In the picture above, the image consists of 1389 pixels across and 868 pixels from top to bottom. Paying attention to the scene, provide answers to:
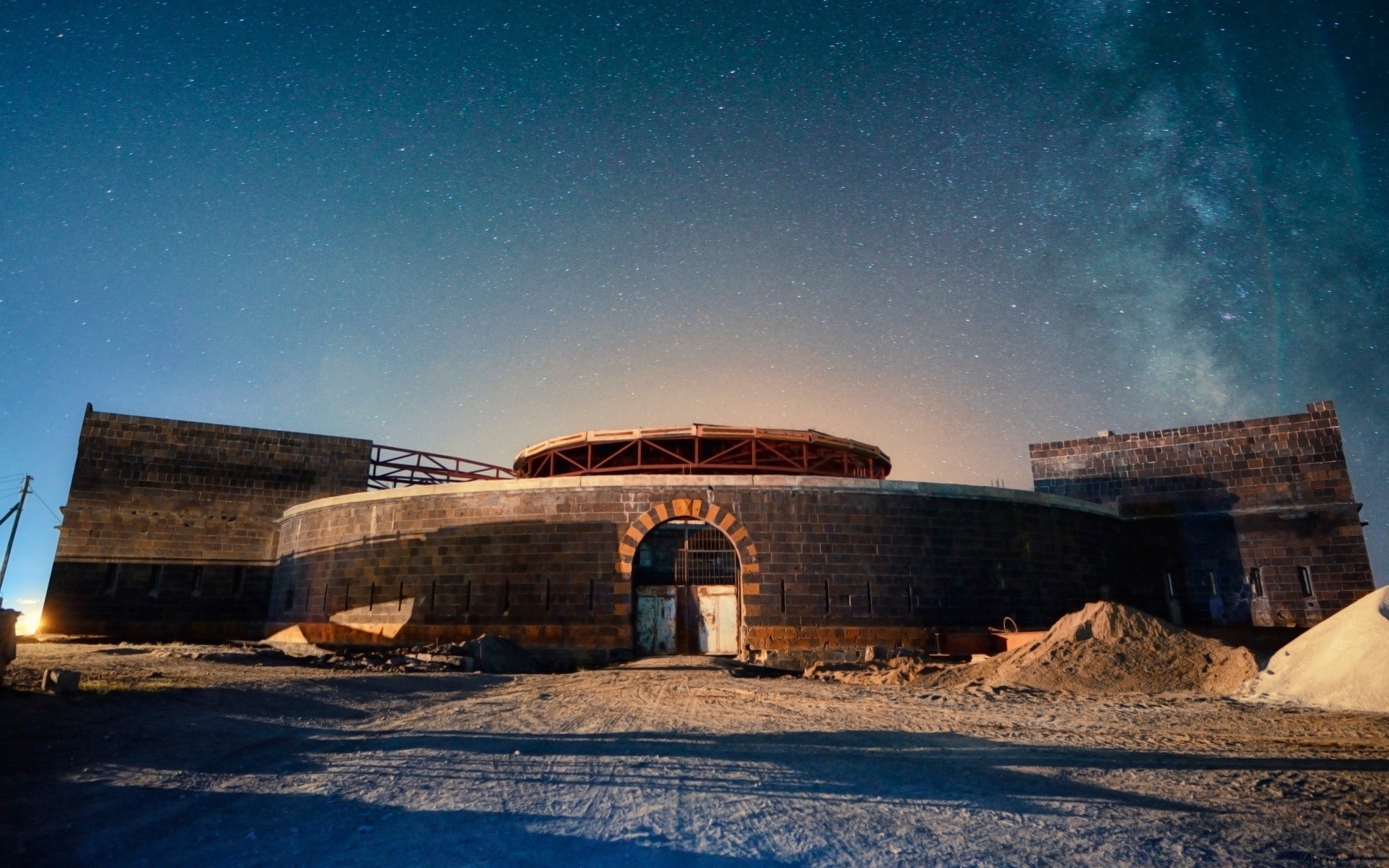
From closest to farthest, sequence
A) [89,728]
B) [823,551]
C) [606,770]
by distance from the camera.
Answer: [606,770] → [89,728] → [823,551]

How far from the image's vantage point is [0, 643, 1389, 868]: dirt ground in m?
3.87

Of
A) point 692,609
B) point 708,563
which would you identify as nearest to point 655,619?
point 692,609

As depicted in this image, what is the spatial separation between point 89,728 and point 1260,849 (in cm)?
873

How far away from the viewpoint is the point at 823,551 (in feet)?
53.6

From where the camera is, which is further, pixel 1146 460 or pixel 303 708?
pixel 1146 460

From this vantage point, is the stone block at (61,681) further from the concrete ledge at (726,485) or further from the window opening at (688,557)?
the window opening at (688,557)

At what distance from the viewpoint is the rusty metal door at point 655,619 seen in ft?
56.9

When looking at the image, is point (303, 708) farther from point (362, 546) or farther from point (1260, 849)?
point (362, 546)

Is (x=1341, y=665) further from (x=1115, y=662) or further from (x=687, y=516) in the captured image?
(x=687, y=516)

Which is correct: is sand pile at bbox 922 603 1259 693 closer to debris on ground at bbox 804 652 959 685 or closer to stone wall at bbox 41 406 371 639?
debris on ground at bbox 804 652 959 685

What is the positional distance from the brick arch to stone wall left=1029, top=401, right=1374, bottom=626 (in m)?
13.3

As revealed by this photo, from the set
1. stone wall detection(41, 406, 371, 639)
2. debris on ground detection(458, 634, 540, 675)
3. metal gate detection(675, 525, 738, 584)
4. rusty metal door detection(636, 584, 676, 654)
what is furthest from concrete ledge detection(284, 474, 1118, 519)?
stone wall detection(41, 406, 371, 639)

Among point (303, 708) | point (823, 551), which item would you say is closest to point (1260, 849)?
point (303, 708)

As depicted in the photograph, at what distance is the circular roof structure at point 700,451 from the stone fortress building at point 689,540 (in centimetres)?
7
